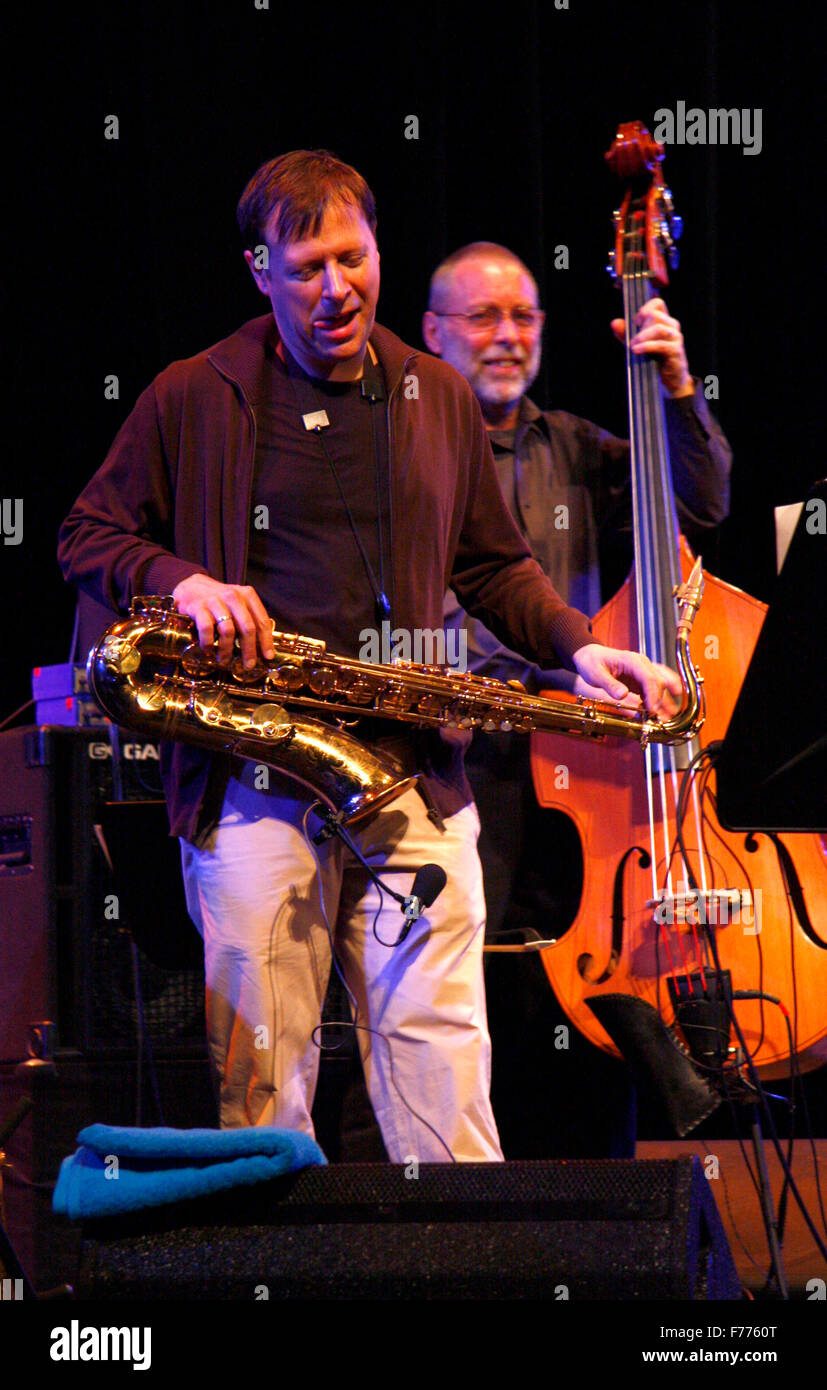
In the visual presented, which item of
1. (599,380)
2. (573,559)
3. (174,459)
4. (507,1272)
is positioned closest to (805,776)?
(507,1272)

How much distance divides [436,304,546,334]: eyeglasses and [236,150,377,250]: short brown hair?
3.11 ft

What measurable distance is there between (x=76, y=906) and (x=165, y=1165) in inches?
62.4

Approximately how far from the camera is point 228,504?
7.40 feet

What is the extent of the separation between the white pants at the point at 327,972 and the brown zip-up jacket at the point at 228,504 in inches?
3.4

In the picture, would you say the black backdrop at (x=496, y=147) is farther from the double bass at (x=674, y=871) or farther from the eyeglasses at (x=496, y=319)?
the double bass at (x=674, y=871)

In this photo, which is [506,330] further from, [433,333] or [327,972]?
[327,972]

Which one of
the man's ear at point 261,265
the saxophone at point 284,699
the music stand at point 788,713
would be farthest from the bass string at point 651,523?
the music stand at point 788,713

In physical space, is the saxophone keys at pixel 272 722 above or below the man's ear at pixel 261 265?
below

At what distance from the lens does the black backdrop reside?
3742 millimetres

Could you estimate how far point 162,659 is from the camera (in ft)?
7.06

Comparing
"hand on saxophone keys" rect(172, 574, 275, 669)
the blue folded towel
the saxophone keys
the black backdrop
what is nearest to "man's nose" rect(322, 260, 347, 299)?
"hand on saxophone keys" rect(172, 574, 275, 669)

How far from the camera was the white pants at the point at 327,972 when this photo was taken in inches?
83.2

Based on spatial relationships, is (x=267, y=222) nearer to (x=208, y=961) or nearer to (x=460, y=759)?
(x=460, y=759)

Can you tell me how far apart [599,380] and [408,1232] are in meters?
2.95
